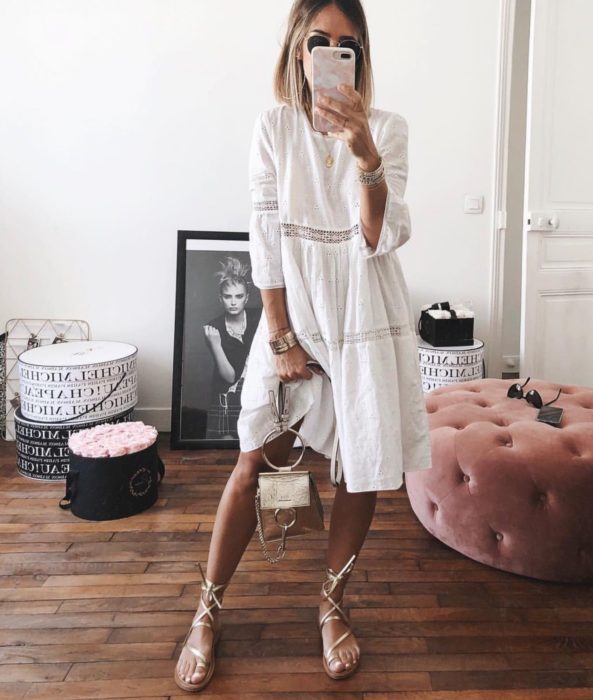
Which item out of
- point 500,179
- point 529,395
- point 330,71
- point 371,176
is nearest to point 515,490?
point 529,395

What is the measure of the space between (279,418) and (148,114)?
6.59ft

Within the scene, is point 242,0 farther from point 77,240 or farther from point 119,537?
point 119,537

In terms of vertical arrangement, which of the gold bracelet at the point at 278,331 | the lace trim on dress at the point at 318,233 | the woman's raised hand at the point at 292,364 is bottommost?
the woman's raised hand at the point at 292,364

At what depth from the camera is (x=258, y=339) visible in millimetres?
1175

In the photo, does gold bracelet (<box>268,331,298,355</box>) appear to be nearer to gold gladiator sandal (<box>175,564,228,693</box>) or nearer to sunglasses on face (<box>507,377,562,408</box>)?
gold gladiator sandal (<box>175,564,228,693</box>)

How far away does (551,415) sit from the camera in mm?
1624

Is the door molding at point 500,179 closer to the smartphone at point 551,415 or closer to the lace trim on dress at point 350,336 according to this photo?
the smartphone at point 551,415

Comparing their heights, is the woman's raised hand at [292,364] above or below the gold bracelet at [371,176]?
below

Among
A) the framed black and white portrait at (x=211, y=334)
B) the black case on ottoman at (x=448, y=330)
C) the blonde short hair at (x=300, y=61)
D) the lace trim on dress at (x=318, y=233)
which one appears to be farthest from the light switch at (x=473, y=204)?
the lace trim on dress at (x=318, y=233)

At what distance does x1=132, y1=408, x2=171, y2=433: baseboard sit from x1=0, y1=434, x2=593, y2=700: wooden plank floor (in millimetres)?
896

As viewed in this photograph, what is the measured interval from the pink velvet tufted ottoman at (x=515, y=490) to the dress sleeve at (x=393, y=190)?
73cm

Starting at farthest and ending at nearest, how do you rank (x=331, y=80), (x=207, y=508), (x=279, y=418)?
(x=207, y=508) < (x=279, y=418) < (x=331, y=80)

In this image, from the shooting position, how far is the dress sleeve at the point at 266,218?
109 centimetres

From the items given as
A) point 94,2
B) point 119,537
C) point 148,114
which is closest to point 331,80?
point 119,537
